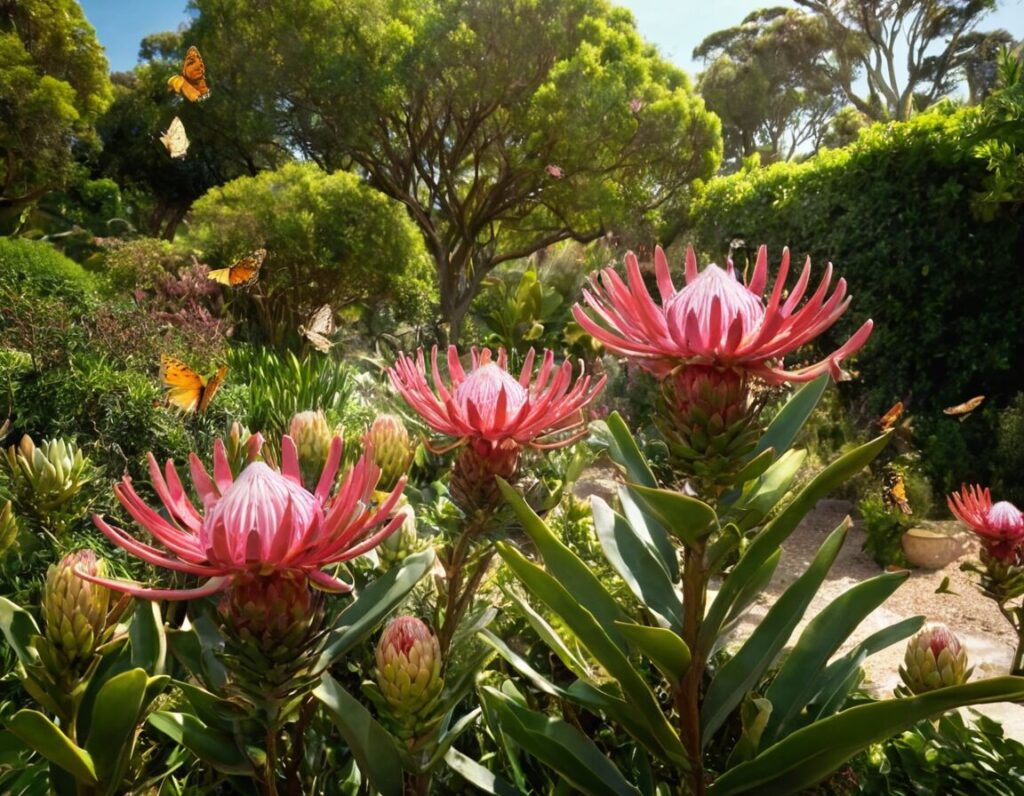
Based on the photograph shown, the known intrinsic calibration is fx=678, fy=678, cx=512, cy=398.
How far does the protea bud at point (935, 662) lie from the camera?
123 cm

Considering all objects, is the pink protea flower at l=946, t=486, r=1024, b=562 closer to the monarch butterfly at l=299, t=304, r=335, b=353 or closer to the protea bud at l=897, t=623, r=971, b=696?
the protea bud at l=897, t=623, r=971, b=696

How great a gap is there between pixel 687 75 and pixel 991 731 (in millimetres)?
16488

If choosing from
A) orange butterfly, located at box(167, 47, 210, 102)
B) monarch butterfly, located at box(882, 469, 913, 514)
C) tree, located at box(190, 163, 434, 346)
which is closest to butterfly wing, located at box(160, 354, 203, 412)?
orange butterfly, located at box(167, 47, 210, 102)

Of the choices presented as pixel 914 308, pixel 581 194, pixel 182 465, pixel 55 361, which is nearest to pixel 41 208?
pixel 581 194

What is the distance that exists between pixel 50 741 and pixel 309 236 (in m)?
9.89

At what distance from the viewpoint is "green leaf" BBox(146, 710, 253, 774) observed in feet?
3.00

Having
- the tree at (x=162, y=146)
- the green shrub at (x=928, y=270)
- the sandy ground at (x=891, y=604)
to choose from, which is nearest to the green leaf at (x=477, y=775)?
the sandy ground at (x=891, y=604)

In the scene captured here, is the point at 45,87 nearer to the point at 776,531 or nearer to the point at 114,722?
the point at 114,722

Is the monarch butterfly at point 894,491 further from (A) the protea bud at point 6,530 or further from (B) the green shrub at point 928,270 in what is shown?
(A) the protea bud at point 6,530

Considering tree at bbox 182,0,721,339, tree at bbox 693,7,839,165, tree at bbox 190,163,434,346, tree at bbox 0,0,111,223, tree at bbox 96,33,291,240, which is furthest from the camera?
tree at bbox 693,7,839,165

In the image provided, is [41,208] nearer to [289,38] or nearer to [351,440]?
[289,38]

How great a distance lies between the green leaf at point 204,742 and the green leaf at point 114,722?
57mm

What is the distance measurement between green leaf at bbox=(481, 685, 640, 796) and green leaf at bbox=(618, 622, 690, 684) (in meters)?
0.22

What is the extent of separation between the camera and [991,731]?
1168mm
